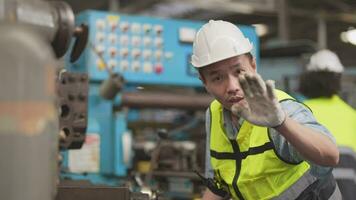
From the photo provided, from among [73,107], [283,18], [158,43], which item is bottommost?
[73,107]

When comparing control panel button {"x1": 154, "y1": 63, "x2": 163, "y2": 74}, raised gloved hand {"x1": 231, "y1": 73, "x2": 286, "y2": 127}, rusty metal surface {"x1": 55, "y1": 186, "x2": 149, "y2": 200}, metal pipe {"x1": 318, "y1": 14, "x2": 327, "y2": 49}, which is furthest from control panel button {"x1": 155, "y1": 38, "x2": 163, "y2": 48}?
metal pipe {"x1": 318, "y1": 14, "x2": 327, "y2": 49}

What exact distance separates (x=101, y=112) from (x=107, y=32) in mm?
418

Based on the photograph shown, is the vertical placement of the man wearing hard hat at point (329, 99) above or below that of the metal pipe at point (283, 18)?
below

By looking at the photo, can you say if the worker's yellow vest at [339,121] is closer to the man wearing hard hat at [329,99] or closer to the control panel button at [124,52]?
the man wearing hard hat at [329,99]

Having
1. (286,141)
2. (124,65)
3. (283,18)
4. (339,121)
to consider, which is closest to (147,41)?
(124,65)

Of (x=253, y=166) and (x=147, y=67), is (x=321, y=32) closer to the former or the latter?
(x=147, y=67)

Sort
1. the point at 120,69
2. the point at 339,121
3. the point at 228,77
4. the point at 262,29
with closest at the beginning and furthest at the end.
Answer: the point at 228,77, the point at 339,121, the point at 120,69, the point at 262,29

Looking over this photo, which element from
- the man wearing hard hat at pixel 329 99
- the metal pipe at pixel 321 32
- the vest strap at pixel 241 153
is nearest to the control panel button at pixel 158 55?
the man wearing hard hat at pixel 329 99

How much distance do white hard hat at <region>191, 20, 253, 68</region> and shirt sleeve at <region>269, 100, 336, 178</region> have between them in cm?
18

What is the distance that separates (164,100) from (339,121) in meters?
0.97

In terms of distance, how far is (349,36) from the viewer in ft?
23.3

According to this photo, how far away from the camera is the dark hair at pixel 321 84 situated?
2.65 m

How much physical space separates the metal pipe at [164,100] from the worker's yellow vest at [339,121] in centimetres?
84

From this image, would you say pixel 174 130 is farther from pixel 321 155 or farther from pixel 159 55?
pixel 321 155
